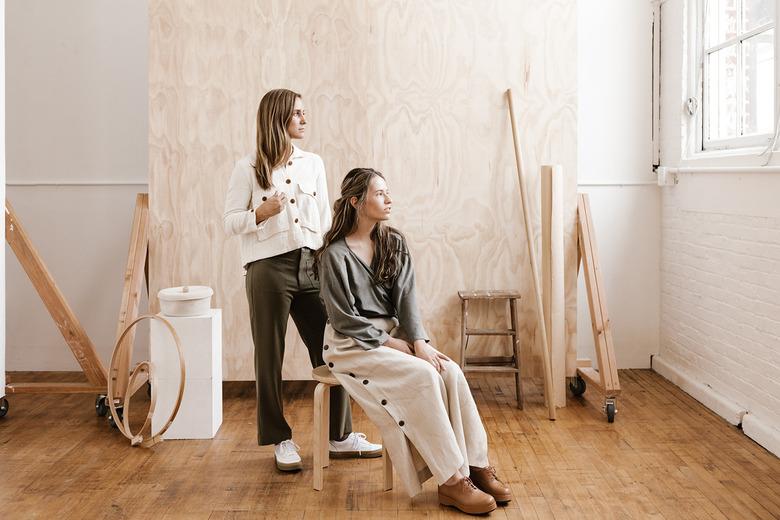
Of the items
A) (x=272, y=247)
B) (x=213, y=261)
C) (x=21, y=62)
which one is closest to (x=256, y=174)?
(x=272, y=247)

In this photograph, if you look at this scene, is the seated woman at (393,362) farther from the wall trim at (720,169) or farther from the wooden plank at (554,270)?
the wall trim at (720,169)

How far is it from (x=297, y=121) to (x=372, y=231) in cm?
55

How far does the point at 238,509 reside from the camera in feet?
9.71

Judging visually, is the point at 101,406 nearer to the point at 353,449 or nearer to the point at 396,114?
the point at 353,449

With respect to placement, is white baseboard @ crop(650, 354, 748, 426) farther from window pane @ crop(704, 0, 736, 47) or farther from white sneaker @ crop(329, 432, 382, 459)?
window pane @ crop(704, 0, 736, 47)

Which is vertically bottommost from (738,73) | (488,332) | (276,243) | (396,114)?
(488,332)

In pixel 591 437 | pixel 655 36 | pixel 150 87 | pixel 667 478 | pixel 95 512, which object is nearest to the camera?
pixel 95 512

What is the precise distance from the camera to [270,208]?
3.31 metres

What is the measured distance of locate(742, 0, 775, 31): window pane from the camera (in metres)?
3.81

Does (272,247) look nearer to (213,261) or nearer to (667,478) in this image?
(213,261)

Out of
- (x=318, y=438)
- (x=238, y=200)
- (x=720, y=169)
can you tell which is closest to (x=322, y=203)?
(x=238, y=200)

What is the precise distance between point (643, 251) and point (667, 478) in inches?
82.4

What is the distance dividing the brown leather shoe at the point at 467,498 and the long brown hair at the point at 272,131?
4.46ft

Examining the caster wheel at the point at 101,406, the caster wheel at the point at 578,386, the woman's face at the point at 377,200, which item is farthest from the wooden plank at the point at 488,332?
the caster wheel at the point at 101,406
